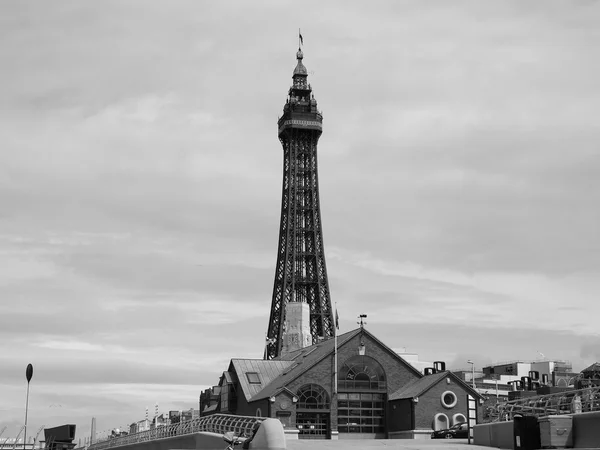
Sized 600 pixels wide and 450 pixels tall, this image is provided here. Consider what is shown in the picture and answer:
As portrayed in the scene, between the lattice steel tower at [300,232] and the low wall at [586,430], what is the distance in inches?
4462

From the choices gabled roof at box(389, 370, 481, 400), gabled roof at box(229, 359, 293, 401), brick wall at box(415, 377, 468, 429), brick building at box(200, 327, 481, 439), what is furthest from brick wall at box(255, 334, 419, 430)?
gabled roof at box(229, 359, 293, 401)

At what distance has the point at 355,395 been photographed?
70125 mm

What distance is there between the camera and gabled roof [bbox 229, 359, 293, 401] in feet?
237

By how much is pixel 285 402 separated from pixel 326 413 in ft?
13.2

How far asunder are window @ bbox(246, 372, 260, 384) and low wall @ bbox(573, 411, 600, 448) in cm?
4381

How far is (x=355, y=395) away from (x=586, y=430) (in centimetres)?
3947

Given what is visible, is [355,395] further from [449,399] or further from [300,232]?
[300,232]

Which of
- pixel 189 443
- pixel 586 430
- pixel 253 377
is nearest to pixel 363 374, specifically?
pixel 253 377

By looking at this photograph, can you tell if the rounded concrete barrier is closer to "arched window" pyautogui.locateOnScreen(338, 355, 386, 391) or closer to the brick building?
the brick building

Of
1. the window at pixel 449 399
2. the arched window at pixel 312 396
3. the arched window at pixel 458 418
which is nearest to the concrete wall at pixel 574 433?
the window at pixel 449 399

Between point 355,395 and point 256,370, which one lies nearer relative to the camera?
point 355,395

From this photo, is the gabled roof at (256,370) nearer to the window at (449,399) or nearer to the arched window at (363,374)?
the arched window at (363,374)

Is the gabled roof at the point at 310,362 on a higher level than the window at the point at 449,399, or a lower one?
higher

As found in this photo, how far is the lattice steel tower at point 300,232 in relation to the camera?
148m
